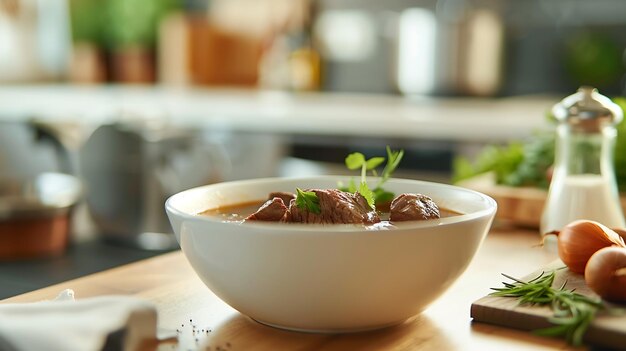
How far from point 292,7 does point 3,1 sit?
205cm

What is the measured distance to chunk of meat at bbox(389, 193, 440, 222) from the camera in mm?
801

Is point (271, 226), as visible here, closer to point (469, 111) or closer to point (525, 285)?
point (525, 285)

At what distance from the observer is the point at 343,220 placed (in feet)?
2.56

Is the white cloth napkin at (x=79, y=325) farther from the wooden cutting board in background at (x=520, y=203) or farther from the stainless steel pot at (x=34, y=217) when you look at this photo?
the stainless steel pot at (x=34, y=217)

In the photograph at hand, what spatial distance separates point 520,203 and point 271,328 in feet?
2.33

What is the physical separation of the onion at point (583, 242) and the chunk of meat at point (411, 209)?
0.21 metres

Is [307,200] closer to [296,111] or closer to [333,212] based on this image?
[333,212]

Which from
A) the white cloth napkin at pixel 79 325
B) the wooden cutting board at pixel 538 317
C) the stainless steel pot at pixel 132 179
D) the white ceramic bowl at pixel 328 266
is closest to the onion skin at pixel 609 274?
the wooden cutting board at pixel 538 317

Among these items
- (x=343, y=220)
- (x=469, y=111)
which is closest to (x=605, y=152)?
(x=343, y=220)

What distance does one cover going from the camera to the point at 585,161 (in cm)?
119

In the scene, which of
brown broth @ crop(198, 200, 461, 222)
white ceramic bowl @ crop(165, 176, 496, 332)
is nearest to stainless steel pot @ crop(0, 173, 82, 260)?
brown broth @ crop(198, 200, 461, 222)

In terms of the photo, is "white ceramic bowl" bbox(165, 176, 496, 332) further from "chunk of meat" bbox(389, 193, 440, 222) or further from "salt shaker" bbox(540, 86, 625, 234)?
"salt shaker" bbox(540, 86, 625, 234)

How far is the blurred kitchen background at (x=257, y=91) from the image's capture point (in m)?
2.82

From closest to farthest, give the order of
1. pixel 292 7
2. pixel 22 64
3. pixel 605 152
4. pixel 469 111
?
1. pixel 605 152
2. pixel 469 111
3. pixel 292 7
4. pixel 22 64
